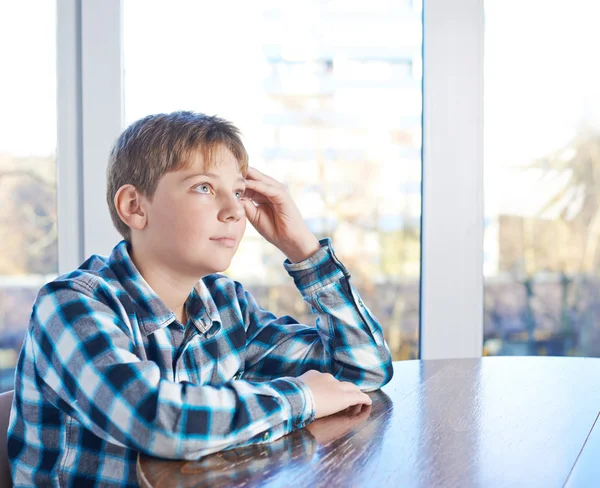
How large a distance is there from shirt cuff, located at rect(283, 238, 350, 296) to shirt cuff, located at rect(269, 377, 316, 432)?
33cm

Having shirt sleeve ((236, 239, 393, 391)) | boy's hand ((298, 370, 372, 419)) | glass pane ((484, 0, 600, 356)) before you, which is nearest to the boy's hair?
shirt sleeve ((236, 239, 393, 391))

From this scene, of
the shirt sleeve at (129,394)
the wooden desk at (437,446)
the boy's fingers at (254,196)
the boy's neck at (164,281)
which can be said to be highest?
the boy's fingers at (254,196)

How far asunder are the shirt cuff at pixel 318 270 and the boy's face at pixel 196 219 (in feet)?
0.56

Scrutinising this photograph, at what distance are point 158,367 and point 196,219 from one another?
0.97 ft

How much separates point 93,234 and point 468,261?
1171 millimetres

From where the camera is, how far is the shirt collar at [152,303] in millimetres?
1148

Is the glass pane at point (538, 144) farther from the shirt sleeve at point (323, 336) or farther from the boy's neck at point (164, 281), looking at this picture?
the boy's neck at point (164, 281)

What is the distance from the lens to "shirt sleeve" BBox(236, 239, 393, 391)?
1.31m

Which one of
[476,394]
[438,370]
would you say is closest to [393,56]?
[438,370]

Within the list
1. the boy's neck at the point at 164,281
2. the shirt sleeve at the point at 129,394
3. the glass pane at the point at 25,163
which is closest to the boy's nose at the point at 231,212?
the boy's neck at the point at 164,281

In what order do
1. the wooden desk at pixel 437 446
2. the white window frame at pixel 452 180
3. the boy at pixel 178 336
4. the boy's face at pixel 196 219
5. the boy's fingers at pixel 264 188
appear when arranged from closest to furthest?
the wooden desk at pixel 437 446, the boy at pixel 178 336, the boy's face at pixel 196 219, the boy's fingers at pixel 264 188, the white window frame at pixel 452 180

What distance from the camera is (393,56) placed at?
2342 mm

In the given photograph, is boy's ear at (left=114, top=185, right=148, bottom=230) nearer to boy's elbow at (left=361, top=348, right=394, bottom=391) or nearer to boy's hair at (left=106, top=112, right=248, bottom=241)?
boy's hair at (left=106, top=112, right=248, bottom=241)

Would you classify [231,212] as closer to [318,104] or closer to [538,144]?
[318,104]
